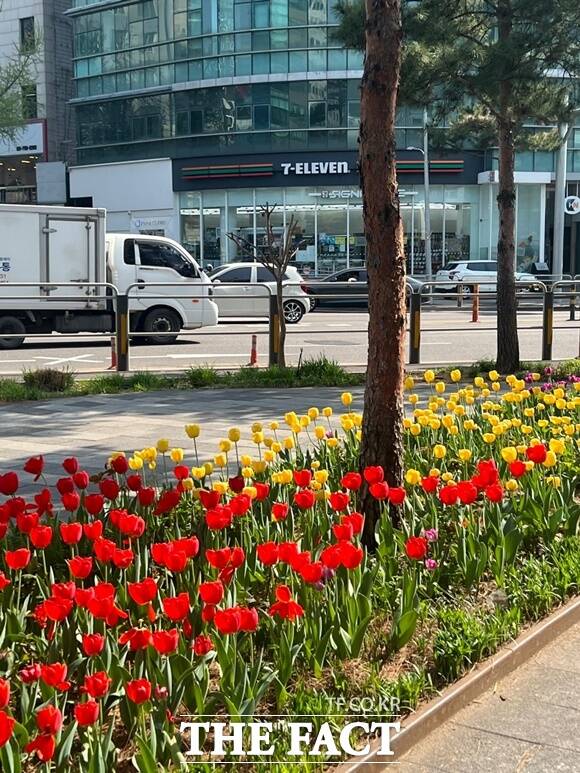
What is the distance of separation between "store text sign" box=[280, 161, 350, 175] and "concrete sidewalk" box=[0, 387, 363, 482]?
117 feet

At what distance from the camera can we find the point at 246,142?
156ft

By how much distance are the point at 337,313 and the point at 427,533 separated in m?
28.7

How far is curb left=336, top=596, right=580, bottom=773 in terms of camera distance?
322 centimetres

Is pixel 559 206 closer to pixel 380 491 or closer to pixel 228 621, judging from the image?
pixel 380 491

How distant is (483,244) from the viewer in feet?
160

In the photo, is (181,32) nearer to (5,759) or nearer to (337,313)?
(337,313)

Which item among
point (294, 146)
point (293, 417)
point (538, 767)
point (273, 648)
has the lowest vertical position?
point (538, 767)

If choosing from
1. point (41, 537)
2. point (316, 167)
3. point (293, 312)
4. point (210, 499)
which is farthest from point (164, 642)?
point (316, 167)

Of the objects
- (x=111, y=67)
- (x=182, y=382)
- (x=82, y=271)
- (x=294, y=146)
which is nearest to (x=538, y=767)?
(x=182, y=382)

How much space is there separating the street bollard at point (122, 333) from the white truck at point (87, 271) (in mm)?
4851

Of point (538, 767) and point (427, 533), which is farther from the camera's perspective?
point (427, 533)

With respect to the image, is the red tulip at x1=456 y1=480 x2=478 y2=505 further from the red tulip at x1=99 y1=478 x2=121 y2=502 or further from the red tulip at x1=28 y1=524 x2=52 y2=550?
the red tulip at x1=28 y1=524 x2=52 y2=550

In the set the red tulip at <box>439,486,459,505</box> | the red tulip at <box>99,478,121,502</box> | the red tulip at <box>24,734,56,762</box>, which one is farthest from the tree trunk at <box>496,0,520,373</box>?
the red tulip at <box>24,734,56,762</box>

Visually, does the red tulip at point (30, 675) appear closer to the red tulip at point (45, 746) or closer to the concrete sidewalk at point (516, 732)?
the red tulip at point (45, 746)
